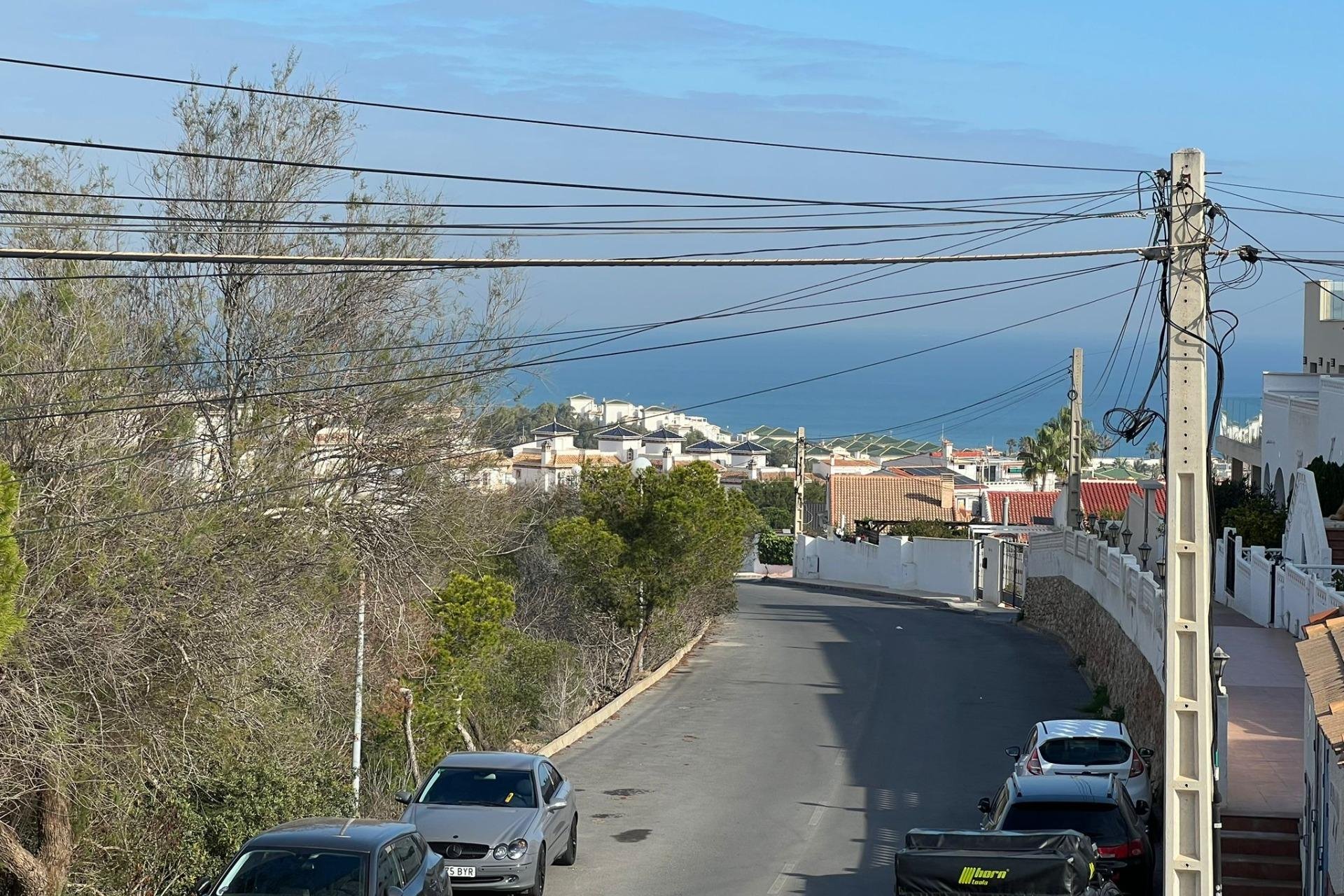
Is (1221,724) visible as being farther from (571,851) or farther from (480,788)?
(480,788)

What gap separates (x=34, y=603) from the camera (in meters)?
13.4

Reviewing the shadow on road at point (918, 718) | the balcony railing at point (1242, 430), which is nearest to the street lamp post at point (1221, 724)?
the shadow on road at point (918, 718)

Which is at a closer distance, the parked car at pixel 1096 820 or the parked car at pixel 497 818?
the parked car at pixel 497 818

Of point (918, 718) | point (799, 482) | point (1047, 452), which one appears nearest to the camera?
point (918, 718)

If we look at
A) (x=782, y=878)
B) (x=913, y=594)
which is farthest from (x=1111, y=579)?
(x=913, y=594)

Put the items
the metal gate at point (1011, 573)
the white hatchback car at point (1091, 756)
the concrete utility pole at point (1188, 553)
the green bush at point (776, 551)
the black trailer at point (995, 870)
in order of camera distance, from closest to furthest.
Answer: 1. the concrete utility pole at point (1188, 553)
2. the black trailer at point (995, 870)
3. the white hatchback car at point (1091, 756)
4. the metal gate at point (1011, 573)
5. the green bush at point (776, 551)

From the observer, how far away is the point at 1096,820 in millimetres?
15289

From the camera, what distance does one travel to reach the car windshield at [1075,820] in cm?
1517

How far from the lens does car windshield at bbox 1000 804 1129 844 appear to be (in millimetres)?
15172

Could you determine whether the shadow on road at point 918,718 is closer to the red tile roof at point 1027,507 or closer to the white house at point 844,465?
the red tile roof at point 1027,507

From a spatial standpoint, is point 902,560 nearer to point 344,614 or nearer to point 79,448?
point 344,614

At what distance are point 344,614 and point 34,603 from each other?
25.4 feet

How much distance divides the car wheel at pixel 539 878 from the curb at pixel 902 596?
3154 centimetres

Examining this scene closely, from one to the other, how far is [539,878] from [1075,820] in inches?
222
